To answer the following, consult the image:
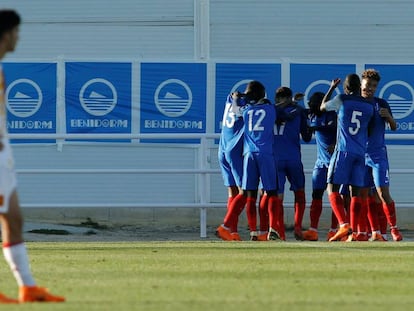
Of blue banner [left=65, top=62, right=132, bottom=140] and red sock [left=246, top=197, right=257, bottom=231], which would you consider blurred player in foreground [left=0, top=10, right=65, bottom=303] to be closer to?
red sock [left=246, top=197, right=257, bottom=231]

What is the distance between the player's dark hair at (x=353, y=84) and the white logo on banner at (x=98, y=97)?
7076mm

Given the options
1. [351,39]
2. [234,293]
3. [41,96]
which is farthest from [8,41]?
[351,39]

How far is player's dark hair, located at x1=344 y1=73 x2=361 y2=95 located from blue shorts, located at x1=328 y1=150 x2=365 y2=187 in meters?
0.77

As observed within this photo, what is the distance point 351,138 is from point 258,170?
136 centimetres

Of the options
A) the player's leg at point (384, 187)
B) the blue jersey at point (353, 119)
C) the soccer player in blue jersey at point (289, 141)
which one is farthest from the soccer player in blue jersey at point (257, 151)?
the player's leg at point (384, 187)

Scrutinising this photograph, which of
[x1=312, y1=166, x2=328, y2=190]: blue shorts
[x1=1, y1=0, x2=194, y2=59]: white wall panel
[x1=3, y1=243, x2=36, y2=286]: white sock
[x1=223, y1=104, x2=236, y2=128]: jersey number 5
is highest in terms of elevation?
[x1=1, y1=0, x2=194, y2=59]: white wall panel

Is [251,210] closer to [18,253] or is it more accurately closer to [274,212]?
[274,212]

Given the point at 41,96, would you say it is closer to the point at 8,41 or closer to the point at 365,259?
the point at 365,259

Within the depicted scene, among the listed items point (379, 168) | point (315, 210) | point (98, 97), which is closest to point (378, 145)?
point (379, 168)

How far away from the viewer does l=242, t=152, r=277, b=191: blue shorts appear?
16.5 meters

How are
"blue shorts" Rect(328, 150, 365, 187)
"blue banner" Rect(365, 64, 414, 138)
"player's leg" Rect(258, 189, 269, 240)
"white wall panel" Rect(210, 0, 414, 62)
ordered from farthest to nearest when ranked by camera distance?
→ "white wall panel" Rect(210, 0, 414, 62)
"blue banner" Rect(365, 64, 414, 138)
"player's leg" Rect(258, 189, 269, 240)
"blue shorts" Rect(328, 150, 365, 187)

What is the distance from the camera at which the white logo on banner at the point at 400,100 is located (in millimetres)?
22625

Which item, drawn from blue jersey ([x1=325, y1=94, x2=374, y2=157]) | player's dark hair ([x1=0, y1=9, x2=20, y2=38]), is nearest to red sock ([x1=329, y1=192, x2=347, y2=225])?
blue jersey ([x1=325, y1=94, x2=374, y2=157])

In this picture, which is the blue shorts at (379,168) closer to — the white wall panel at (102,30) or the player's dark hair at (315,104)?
the player's dark hair at (315,104)
